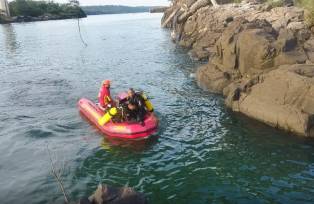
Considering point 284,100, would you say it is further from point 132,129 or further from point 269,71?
point 132,129

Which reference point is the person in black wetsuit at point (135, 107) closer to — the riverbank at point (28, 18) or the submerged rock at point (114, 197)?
the submerged rock at point (114, 197)

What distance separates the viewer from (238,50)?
2531 cm

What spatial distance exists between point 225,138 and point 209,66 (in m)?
10.8

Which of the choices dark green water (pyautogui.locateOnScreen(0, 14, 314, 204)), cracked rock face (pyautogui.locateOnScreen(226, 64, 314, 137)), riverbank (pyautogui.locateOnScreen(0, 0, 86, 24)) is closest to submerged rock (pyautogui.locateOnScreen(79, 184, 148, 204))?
dark green water (pyautogui.locateOnScreen(0, 14, 314, 204))

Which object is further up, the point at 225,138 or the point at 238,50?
the point at 238,50

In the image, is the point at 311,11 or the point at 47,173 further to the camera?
the point at 311,11

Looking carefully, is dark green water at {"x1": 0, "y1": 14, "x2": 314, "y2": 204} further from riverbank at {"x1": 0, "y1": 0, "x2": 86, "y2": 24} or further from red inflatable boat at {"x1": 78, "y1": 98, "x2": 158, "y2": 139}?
riverbank at {"x1": 0, "y1": 0, "x2": 86, "y2": 24}

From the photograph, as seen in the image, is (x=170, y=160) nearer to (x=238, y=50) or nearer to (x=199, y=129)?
(x=199, y=129)

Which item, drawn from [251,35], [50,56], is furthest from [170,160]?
[50,56]

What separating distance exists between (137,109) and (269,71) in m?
8.19

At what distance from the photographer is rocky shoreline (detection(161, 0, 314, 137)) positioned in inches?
725

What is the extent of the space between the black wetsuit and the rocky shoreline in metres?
5.57

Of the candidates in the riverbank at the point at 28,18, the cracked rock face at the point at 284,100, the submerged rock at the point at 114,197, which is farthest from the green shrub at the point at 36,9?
the submerged rock at the point at 114,197

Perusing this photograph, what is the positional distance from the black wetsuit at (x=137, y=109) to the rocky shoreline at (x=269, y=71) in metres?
5.57
